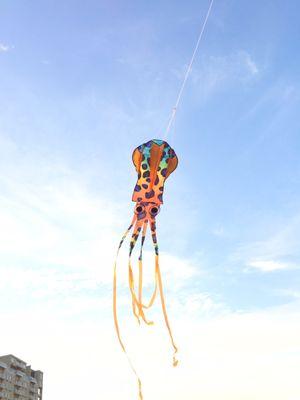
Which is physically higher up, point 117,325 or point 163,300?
point 163,300

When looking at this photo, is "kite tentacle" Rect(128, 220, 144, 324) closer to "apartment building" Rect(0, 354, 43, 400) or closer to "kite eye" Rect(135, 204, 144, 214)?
"kite eye" Rect(135, 204, 144, 214)

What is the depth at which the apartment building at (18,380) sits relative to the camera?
4747 inches

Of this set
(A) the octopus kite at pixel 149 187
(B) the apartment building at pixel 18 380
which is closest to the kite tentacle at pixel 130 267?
(A) the octopus kite at pixel 149 187

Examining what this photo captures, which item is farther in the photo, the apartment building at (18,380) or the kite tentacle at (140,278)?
the apartment building at (18,380)

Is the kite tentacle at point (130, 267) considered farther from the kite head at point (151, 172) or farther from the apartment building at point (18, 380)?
the apartment building at point (18, 380)

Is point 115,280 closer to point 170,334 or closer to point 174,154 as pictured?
point 170,334

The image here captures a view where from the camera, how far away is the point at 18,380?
128 m

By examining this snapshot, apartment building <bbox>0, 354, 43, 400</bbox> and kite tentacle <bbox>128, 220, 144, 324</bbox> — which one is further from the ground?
apartment building <bbox>0, 354, 43, 400</bbox>

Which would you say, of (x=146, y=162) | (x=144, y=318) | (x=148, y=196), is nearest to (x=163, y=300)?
(x=144, y=318)

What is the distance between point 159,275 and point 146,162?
458 centimetres

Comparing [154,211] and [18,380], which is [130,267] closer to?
[154,211]

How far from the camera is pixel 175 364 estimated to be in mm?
13195

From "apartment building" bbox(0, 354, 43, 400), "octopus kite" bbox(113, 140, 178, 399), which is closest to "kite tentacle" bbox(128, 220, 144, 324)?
"octopus kite" bbox(113, 140, 178, 399)

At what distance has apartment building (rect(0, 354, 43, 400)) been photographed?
396 ft
